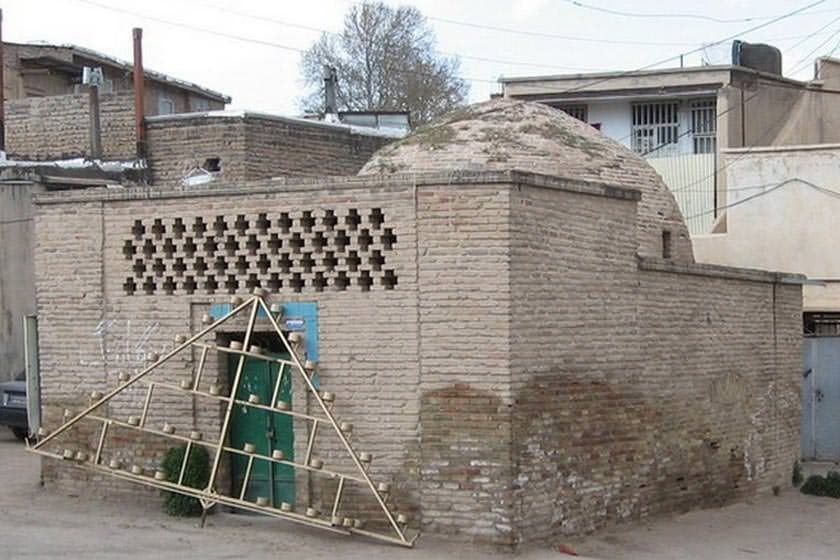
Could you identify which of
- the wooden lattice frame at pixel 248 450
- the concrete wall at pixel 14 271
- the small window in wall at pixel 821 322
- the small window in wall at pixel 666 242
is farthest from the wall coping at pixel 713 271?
the concrete wall at pixel 14 271

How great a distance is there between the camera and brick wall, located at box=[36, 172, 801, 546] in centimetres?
1094

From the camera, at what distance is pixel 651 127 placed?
29.7 metres

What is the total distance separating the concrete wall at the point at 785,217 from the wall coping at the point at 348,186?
33.4 feet

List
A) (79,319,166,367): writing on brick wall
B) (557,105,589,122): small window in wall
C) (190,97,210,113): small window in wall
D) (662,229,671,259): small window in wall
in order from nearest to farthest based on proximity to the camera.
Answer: (79,319,166,367): writing on brick wall < (662,229,671,259): small window in wall < (557,105,589,122): small window in wall < (190,97,210,113): small window in wall

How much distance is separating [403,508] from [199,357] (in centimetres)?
254

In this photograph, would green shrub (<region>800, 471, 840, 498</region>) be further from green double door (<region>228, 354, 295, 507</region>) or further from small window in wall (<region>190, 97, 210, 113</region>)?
small window in wall (<region>190, 97, 210, 113</region>)

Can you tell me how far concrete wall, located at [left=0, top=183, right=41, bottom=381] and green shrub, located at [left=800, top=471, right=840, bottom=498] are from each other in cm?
1207

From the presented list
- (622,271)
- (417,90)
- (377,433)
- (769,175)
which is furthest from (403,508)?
(417,90)

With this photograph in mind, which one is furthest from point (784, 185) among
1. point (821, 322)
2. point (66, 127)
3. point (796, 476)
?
point (66, 127)

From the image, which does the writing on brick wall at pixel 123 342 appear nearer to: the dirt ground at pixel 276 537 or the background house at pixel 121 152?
the dirt ground at pixel 276 537

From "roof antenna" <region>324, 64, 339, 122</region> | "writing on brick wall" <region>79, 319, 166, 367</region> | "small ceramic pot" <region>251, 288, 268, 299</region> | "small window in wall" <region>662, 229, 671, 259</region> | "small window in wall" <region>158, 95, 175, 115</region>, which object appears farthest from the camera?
"small window in wall" <region>158, 95, 175, 115</region>

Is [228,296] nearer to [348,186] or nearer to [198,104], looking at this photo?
[348,186]

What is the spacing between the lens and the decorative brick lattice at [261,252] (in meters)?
11.3

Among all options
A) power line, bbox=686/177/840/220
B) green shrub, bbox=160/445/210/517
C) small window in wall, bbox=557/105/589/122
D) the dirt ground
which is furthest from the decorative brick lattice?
small window in wall, bbox=557/105/589/122
